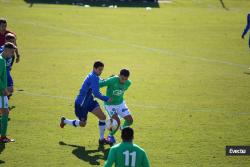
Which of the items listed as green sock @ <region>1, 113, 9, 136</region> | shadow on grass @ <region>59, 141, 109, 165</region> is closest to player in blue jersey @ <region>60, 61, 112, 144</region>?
shadow on grass @ <region>59, 141, 109, 165</region>

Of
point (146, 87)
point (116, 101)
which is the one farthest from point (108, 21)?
point (116, 101)

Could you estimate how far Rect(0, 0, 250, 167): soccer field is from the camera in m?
14.1

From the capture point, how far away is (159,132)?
1571 centimetres

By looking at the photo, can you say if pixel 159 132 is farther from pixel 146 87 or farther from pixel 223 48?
pixel 223 48

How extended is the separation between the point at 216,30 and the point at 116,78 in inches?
979

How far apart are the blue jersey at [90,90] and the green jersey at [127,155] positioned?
182 inches

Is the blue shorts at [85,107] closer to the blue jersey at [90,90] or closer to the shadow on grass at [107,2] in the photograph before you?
the blue jersey at [90,90]

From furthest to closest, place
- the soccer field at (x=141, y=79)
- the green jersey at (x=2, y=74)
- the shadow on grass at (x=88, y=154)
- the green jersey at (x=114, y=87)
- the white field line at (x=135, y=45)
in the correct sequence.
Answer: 1. the white field line at (x=135, y=45)
2. the green jersey at (x=114, y=87)
3. the soccer field at (x=141, y=79)
4. the green jersey at (x=2, y=74)
5. the shadow on grass at (x=88, y=154)

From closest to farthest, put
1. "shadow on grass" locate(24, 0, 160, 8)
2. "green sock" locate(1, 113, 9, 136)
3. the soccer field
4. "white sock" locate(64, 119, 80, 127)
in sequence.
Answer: "green sock" locate(1, 113, 9, 136) < the soccer field < "white sock" locate(64, 119, 80, 127) < "shadow on grass" locate(24, 0, 160, 8)

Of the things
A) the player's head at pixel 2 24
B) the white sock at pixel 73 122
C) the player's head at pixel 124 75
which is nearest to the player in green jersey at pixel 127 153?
the player's head at pixel 124 75

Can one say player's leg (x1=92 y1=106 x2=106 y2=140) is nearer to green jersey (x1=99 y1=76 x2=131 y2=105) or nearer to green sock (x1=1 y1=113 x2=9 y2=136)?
green jersey (x1=99 y1=76 x2=131 y2=105)

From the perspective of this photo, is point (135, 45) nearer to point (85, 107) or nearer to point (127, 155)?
point (85, 107)

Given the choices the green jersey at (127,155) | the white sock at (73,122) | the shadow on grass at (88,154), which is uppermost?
the green jersey at (127,155)

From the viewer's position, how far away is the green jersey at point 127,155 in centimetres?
919
